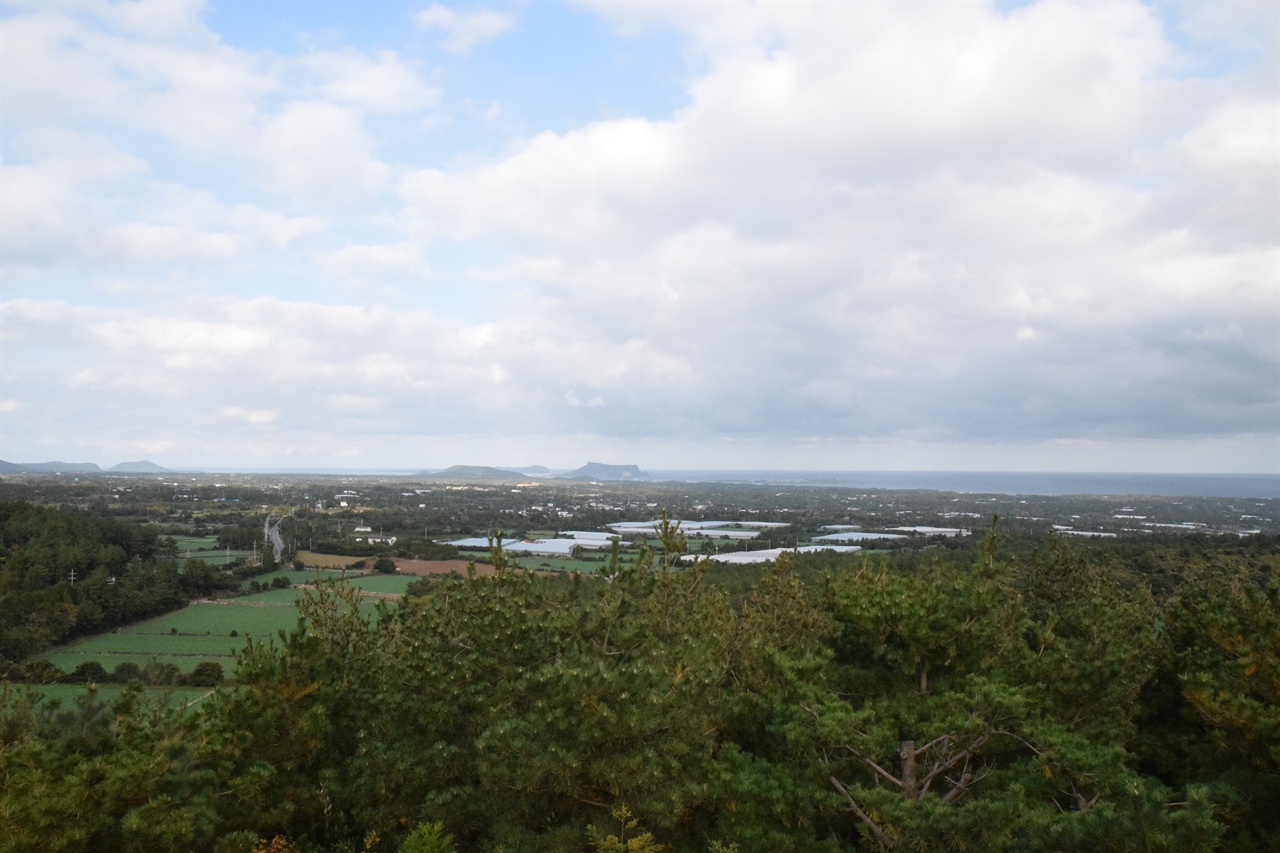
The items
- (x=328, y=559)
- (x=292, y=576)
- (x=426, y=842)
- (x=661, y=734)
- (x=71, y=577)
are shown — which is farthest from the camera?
(x=328, y=559)

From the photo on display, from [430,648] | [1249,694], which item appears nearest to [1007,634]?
[1249,694]

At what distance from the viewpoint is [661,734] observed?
38.5ft

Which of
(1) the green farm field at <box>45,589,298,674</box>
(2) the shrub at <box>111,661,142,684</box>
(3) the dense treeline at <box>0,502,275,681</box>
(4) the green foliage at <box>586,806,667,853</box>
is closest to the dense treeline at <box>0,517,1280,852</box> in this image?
(4) the green foliage at <box>586,806,667,853</box>

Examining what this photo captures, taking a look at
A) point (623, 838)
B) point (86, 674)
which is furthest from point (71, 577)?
point (623, 838)

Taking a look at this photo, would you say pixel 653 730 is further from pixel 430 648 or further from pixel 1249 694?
pixel 1249 694

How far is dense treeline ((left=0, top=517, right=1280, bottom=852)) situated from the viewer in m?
10.1

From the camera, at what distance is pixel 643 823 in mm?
11594

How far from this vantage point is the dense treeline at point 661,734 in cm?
1009

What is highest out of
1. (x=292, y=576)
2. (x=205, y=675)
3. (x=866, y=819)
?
(x=866, y=819)

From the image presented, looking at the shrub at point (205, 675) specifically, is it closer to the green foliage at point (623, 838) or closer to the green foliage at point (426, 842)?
the green foliage at point (426, 842)

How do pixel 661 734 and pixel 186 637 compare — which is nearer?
pixel 661 734

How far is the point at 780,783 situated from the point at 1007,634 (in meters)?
4.62

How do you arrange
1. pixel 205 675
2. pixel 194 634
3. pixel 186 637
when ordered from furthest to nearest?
pixel 194 634
pixel 186 637
pixel 205 675

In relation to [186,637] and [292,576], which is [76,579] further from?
[292,576]
